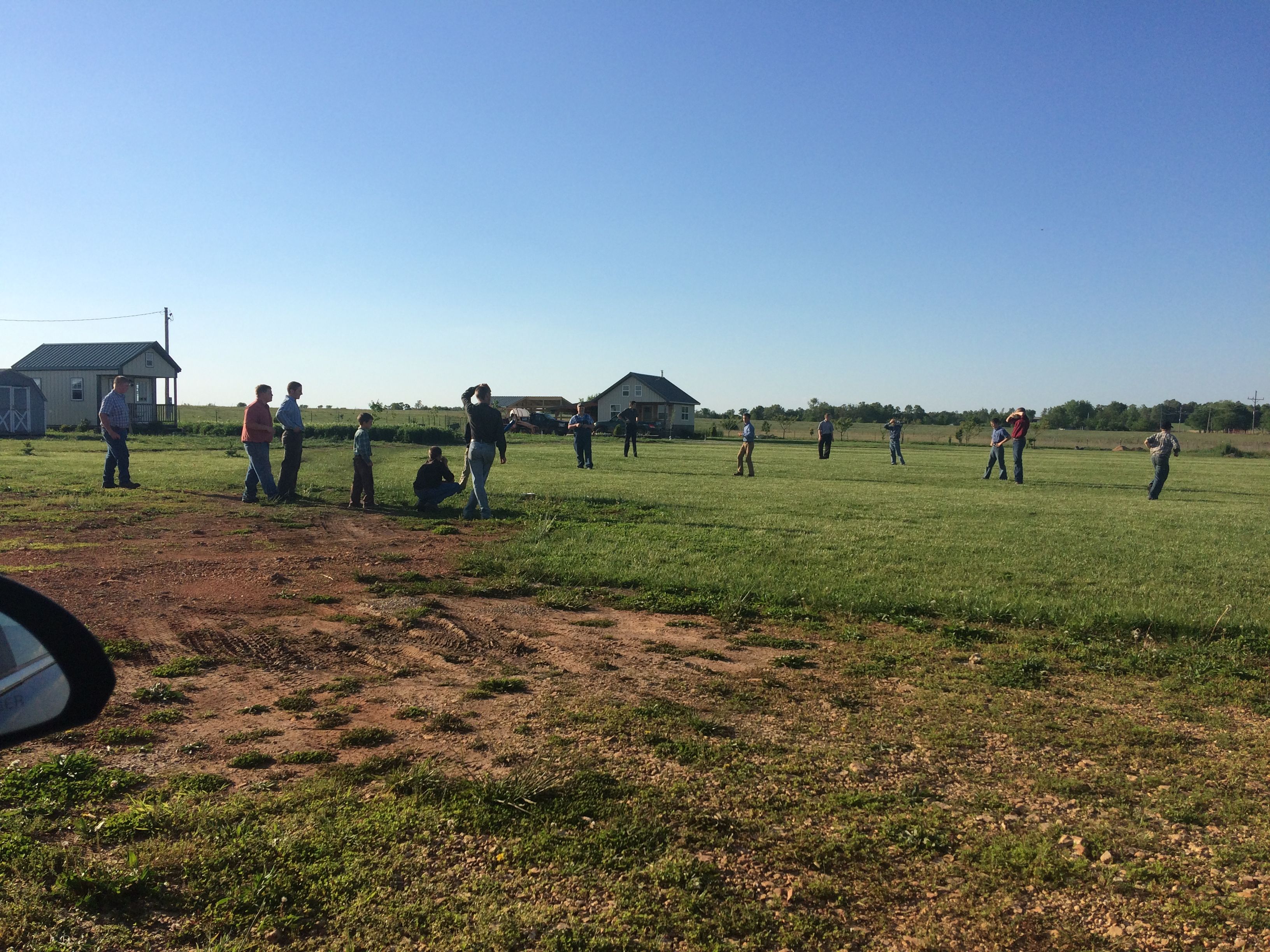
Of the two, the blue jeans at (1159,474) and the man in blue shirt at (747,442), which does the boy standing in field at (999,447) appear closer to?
the blue jeans at (1159,474)

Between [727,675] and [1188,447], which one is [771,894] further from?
[1188,447]

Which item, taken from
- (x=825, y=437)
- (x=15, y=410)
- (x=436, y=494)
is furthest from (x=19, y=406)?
(x=436, y=494)

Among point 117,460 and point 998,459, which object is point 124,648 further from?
point 998,459

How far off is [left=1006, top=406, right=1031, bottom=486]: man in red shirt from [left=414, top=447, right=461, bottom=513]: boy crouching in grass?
15.3 meters

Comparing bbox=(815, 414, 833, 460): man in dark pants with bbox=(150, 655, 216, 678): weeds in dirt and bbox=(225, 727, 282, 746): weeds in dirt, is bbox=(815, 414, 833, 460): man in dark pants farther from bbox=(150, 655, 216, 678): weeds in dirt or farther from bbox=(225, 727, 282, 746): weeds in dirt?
bbox=(225, 727, 282, 746): weeds in dirt

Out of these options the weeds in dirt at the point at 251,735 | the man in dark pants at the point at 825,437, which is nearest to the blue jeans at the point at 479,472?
the weeds in dirt at the point at 251,735

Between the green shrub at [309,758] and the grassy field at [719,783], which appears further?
the green shrub at [309,758]

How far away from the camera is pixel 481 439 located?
12.6m

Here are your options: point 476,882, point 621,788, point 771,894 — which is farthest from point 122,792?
point 771,894

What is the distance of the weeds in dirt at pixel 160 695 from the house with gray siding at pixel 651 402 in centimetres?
7400

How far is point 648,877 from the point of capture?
314cm

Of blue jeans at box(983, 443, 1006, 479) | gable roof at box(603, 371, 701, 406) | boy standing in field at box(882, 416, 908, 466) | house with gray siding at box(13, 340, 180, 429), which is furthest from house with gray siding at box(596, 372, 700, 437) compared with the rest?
blue jeans at box(983, 443, 1006, 479)

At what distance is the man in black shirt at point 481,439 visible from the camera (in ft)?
41.1

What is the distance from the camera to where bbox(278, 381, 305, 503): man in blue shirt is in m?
14.2
